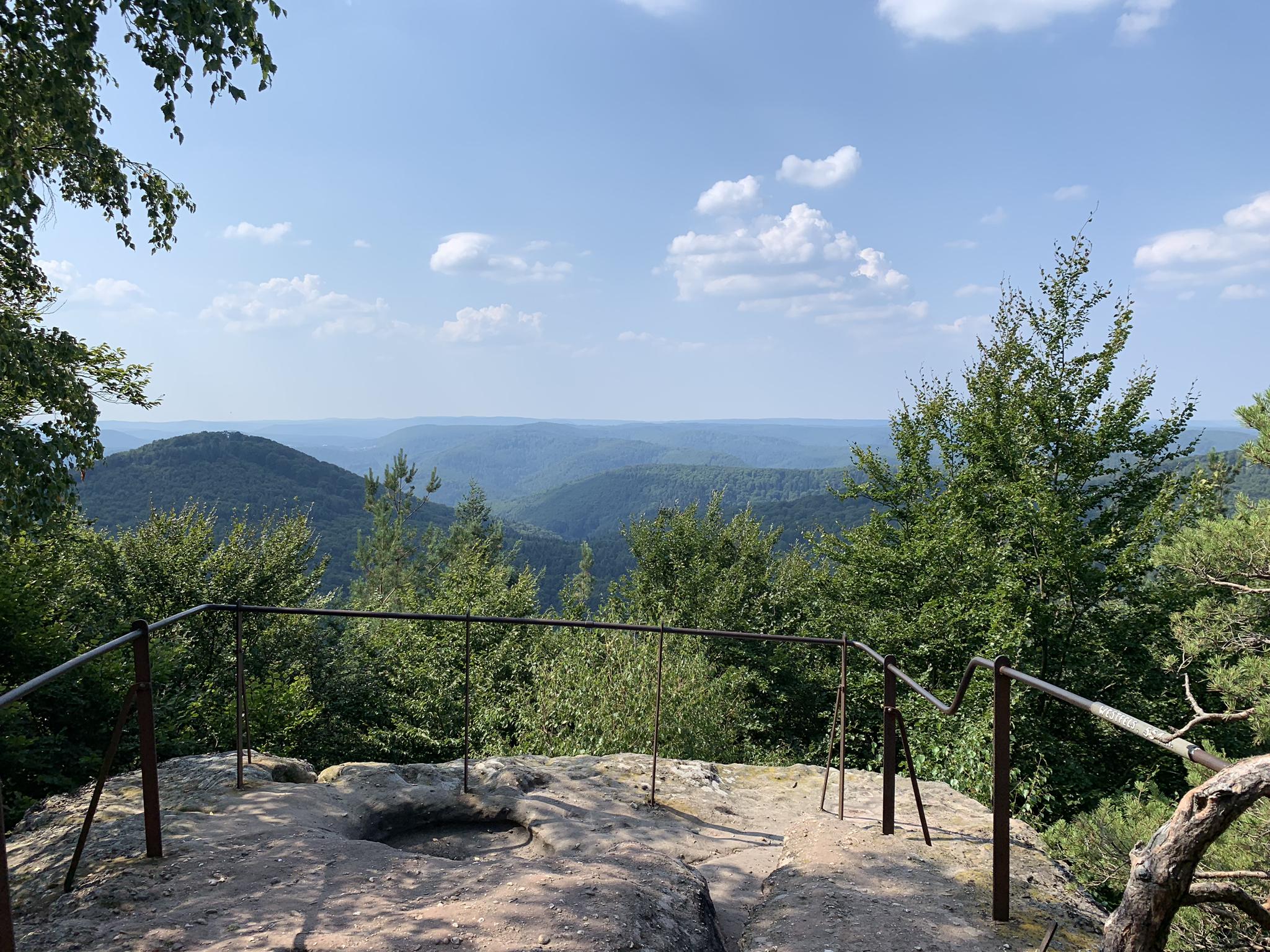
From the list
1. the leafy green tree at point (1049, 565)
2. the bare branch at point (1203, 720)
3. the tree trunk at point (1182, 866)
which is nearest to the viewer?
the tree trunk at point (1182, 866)

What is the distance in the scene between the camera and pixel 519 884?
3.39 m

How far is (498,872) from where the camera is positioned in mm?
3594

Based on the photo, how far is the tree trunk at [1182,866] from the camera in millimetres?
2076

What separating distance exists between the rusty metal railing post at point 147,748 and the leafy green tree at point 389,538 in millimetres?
34334

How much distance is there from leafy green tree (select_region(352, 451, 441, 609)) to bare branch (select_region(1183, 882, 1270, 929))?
3724 centimetres

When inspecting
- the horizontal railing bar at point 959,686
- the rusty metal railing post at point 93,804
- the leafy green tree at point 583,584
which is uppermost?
the horizontal railing bar at point 959,686

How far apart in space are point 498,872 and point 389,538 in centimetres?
3973

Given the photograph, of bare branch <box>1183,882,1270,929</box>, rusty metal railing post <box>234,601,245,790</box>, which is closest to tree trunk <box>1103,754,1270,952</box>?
bare branch <box>1183,882,1270,929</box>

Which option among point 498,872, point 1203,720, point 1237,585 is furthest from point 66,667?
point 1237,585

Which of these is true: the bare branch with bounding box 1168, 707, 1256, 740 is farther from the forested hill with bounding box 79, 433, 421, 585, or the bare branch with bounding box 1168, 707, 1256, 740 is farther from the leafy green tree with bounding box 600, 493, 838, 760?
the forested hill with bounding box 79, 433, 421, 585

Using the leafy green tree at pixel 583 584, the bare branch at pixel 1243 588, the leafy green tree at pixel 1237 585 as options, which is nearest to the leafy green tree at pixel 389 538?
the leafy green tree at pixel 583 584

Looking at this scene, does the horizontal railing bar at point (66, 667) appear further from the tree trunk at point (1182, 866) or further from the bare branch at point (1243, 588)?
the bare branch at point (1243, 588)

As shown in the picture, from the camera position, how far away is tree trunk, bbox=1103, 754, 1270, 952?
2.08 metres

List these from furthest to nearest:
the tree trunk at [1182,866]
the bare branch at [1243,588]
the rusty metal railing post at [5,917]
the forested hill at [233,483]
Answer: the forested hill at [233,483]
the bare branch at [1243,588]
the rusty metal railing post at [5,917]
the tree trunk at [1182,866]
